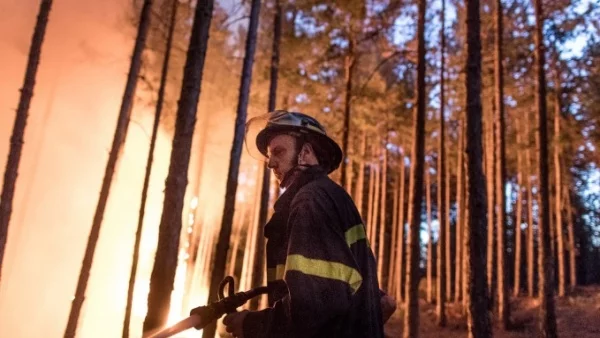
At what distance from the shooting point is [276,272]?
2.10 metres

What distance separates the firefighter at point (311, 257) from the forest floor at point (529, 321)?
13167mm

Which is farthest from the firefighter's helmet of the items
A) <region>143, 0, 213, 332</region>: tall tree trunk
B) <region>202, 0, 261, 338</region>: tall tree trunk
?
<region>202, 0, 261, 338</region>: tall tree trunk

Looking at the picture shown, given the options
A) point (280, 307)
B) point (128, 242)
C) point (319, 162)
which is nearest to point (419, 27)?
point (319, 162)

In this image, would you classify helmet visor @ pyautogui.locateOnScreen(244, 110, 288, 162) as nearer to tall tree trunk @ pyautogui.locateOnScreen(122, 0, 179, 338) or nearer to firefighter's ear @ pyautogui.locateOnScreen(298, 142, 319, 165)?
firefighter's ear @ pyautogui.locateOnScreen(298, 142, 319, 165)

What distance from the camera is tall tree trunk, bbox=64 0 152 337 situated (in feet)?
37.0

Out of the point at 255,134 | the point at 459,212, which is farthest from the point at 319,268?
the point at 459,212

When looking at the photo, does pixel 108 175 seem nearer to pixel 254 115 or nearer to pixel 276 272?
pixel 254 115

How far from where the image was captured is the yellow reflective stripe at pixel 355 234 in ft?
6.36

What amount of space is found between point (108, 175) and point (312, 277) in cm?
1129

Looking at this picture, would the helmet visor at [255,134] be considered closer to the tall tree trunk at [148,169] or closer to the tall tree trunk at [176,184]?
the tall tree trunk at [176,184]

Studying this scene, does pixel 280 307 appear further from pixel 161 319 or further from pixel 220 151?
pixel 220 151

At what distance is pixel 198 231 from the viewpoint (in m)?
28.2

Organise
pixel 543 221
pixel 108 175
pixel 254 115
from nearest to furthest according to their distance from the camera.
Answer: pixel 543 221, pixel 108 175, pixel 254 115

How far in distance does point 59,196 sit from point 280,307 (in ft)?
70.3
